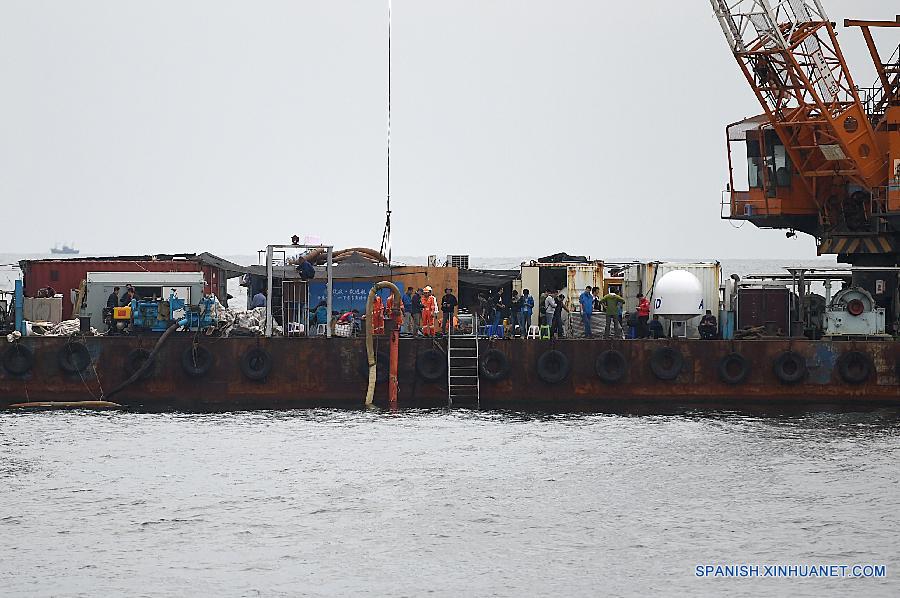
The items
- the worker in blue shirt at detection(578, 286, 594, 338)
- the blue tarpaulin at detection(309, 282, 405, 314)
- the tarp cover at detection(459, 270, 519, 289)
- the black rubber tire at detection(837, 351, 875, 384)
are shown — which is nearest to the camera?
the black rubber tire at detection(837, 351, 875, 384)

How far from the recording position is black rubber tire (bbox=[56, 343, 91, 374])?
148 ft

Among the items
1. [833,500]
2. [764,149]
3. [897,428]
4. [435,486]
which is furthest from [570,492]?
[764,149]

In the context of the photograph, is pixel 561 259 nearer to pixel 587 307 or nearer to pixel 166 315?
pixel 587 307

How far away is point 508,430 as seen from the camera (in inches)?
1639

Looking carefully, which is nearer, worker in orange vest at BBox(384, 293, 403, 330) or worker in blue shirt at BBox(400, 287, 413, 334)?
worker in orange vest at BBox(384, 293, 403, 330)

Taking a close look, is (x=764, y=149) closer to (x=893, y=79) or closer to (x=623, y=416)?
(x=893, y=79)

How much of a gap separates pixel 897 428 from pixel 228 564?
2264 centimetres

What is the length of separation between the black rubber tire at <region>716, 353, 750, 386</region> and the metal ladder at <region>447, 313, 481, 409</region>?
7.71 m

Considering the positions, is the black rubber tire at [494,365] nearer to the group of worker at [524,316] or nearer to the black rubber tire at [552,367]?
the black rubber tire at [552,367]

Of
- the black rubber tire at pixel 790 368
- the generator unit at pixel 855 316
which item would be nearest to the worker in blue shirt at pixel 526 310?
the black rubber tire at pixel 790 368

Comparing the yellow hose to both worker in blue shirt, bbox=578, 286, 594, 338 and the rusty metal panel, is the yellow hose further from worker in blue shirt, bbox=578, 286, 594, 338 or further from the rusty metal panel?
the rusty metal panel

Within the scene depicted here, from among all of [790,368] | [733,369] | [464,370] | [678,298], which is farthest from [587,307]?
[790,368]

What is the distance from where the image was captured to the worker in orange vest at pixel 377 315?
44.9 metres

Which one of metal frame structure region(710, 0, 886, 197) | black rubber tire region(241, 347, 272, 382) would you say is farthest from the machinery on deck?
black rubber tire region(241, 347, 272, 382)
